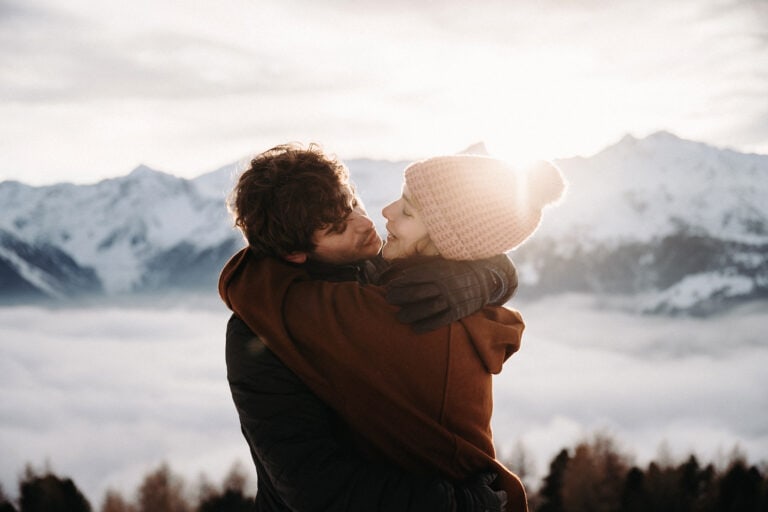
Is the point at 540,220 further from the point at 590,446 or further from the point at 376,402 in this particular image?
the point at 590,446

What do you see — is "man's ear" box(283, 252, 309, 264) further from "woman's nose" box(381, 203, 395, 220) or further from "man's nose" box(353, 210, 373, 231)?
"woman's nose" box(381, 203, 395, 220)

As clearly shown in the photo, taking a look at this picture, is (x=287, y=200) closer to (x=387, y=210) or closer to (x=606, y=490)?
(x=387, y=210)

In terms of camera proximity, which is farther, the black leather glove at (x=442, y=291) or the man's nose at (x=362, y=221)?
the man's nose at (x=362, y=221)

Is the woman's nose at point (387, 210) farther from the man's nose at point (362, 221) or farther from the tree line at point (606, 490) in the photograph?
the tree line at point (606, 490)

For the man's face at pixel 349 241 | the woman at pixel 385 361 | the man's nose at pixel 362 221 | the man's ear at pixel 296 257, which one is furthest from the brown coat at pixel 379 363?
the man's nose at pixel 362 221

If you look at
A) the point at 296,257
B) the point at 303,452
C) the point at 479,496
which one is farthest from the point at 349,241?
the point at 479,496

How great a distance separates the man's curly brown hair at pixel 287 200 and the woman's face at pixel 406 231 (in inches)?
12.6

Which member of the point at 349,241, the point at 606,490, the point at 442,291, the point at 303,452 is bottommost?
the point at 303,452

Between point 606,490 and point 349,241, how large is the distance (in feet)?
229

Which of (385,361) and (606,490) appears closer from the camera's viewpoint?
(385,361)

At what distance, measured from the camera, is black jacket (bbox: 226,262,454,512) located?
2.35m

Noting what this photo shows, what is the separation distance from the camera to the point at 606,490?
64.8 meters

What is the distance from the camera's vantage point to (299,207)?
8.75ft

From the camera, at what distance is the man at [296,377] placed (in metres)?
2.36
